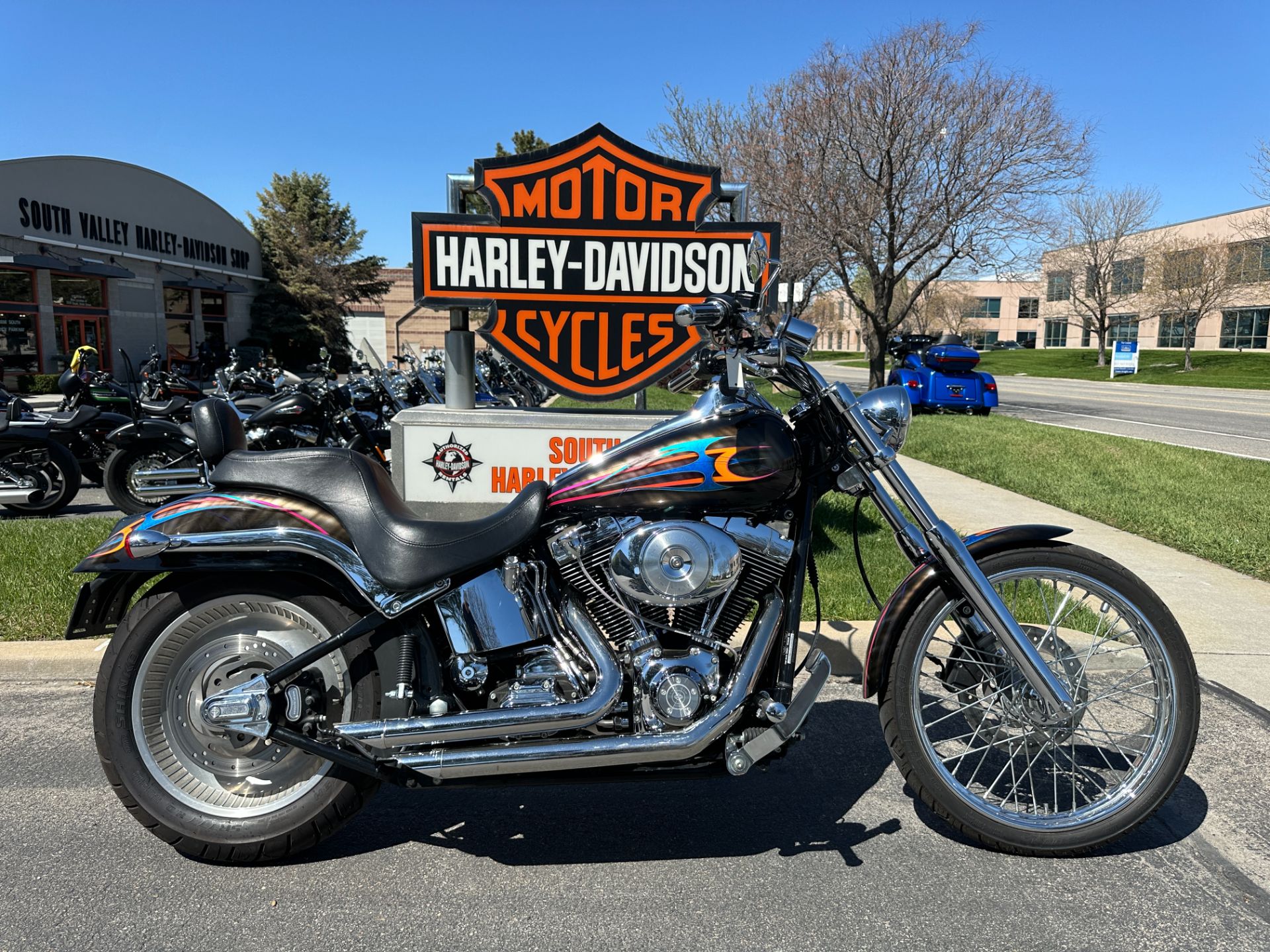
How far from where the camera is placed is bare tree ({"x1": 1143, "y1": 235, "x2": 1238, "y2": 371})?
40.1 metres

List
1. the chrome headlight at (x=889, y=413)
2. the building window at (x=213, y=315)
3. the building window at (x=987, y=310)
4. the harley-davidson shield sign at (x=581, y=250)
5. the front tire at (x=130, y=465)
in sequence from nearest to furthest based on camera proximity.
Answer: the chrome headlight at (x=889, y=413) → the harley-davidson shield sign at (x=581, y=250) → the front tire at (x=130, y=465) → the building window at (x=213, y=315) → the building window at (x=987, y=310)

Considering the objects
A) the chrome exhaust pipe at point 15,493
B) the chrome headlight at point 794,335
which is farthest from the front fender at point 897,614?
the chrome exhaust pipe at point 15,493

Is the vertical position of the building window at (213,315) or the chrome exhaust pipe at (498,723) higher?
the building window at (213,315)

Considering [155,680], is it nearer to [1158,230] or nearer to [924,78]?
[924,78]

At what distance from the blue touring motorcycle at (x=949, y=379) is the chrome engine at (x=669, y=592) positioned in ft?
47.3

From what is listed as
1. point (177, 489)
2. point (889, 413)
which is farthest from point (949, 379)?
point (177, 489)

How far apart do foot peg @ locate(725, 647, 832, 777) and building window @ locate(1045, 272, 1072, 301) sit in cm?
4633

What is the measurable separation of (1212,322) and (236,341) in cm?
5351

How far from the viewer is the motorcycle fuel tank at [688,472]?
243 centimetres

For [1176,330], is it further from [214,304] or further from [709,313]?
[709,313]

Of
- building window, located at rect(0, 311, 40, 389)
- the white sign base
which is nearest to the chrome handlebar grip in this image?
the white sign base

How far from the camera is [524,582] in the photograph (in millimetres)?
2512

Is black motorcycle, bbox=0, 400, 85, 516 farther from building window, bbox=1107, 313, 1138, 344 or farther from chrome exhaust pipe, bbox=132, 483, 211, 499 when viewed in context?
building window, bbox=1107, 313, 1138, 344

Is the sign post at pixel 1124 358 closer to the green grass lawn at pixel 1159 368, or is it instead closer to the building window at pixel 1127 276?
the green grass lawn at pixel 1159 368
